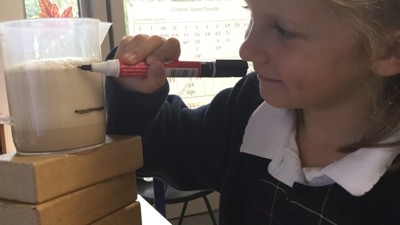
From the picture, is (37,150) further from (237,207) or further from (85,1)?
(85,1)

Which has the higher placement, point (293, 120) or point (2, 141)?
point (293, 120)

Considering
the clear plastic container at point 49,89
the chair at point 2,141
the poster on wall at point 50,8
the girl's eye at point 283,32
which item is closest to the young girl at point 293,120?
the girl's eye at point 283,32

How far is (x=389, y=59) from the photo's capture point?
61 centimetres

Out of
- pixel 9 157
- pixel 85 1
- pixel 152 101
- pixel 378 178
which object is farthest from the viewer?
pixel 85 1

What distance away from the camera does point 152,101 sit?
2.34 feet

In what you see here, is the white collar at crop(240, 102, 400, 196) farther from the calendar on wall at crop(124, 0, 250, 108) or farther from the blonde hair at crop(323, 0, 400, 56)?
the calendar on wall at crop(124, 0, 250, 108)

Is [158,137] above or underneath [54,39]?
underneath

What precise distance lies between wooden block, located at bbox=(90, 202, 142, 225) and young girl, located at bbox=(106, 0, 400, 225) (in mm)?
146

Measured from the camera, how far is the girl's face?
56cm

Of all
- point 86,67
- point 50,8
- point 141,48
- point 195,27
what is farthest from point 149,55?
point 195,27

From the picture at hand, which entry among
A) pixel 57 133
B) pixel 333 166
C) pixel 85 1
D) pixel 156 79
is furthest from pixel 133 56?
pixel 85 1

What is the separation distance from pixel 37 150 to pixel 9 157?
28 mm

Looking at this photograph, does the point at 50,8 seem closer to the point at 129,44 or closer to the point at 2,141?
the point at 2,141

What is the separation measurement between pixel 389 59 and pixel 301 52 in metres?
0.12
